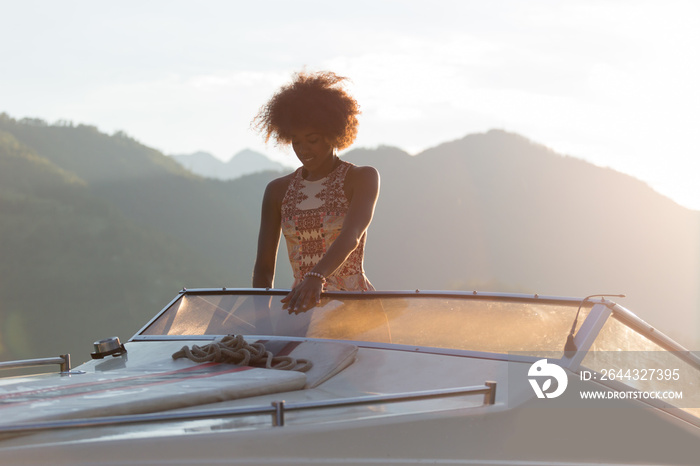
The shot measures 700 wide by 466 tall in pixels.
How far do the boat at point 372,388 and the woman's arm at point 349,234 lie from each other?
0.14m

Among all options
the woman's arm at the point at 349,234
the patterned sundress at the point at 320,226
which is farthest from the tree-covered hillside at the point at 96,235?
the woman's arm at the point at 349,234

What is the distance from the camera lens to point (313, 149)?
167 inches

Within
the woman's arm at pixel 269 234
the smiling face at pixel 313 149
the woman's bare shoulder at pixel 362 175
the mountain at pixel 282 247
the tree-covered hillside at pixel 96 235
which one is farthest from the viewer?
the mountain at pixel 282 247

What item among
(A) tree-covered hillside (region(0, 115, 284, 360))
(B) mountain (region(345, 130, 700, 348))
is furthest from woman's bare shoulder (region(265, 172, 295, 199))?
(B) mountain (region(345, 130, 700, 348))

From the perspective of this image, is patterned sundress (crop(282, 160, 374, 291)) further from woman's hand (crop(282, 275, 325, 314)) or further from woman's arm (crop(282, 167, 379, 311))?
woman's hand (crop(282, 275, 325, 314))

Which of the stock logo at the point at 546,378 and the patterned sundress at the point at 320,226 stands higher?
the patterned sundress at the point at 320,226

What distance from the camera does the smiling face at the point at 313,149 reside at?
424 cm

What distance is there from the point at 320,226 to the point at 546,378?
5.79 feet

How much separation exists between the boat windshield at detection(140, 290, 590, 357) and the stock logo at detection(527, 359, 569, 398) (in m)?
0.15

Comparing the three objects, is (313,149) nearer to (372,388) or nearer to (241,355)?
(241,355)

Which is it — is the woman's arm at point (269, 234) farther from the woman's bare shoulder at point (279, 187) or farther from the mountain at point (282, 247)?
the mountain at point (282, 247)

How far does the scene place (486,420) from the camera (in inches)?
99.2

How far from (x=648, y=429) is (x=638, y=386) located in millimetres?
294

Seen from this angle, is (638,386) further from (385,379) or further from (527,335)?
(385,379)
